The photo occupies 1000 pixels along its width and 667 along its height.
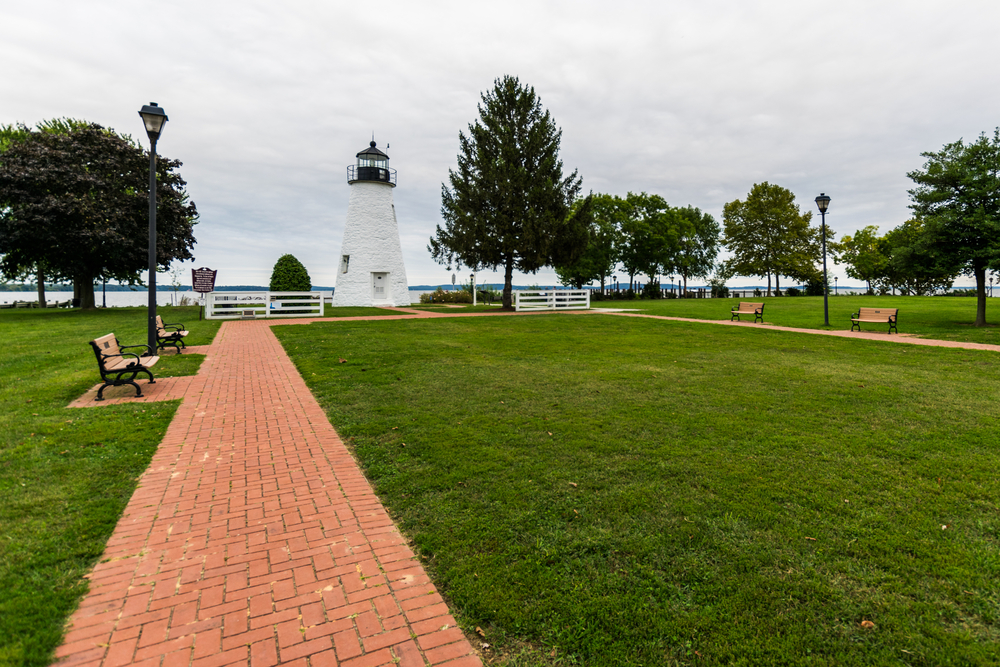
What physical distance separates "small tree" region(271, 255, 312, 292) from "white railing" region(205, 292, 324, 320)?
7147mm

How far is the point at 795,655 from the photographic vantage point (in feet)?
7.55

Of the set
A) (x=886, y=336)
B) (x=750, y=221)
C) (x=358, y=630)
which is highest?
(x=750, y=221)

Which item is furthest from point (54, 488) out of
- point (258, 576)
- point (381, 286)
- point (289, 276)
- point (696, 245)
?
point (696, 245)

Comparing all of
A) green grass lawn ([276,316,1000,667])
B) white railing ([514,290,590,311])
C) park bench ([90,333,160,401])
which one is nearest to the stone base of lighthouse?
white railing ([514,290,590,311])

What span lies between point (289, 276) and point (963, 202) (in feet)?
113

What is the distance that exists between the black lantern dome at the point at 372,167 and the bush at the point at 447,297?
34.6ft

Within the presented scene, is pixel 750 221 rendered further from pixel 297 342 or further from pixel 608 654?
pixel 608 654

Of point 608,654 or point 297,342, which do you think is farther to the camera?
point 297,342

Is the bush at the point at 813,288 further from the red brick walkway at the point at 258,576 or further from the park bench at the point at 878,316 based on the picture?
the red brick walkway at the point at 258,576

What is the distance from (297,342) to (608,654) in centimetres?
1321

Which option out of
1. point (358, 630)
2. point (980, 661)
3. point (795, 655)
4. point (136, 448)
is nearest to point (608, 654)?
point (795, 655)

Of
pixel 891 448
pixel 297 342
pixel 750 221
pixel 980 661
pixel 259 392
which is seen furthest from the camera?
pixel 750 221

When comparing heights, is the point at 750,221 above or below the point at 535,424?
above

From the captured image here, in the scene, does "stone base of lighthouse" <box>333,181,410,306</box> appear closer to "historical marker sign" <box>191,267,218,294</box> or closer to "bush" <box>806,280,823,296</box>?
"historical marker sign" <box>191,267,218,294</box>
